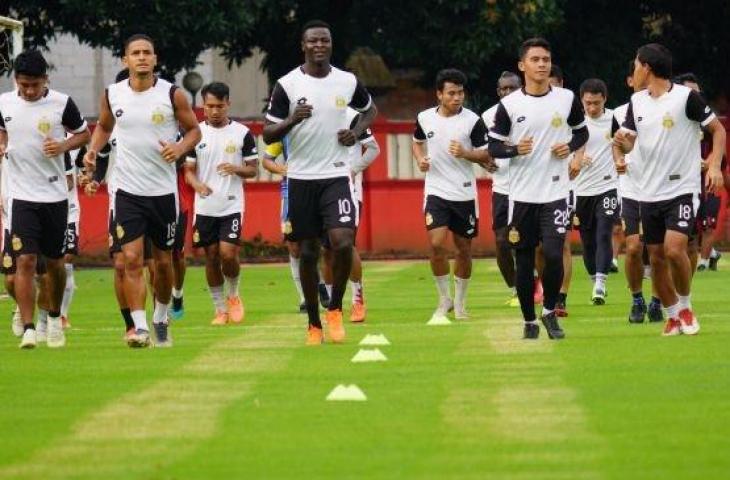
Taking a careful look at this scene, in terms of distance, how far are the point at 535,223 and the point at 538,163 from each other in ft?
1.43

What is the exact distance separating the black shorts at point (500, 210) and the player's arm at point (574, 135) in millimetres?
4085

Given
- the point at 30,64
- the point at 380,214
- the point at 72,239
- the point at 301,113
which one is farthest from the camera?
the point at 380,214

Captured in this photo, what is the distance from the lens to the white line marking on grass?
9680 millimetres

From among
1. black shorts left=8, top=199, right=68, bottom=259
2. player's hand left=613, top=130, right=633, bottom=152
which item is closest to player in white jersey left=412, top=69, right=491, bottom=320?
player's hand left=613, top=130, right=633, bottom=152

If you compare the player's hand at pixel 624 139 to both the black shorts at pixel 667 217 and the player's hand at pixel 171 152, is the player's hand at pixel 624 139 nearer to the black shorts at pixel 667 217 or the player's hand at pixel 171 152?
the black shorts at pixel 667 217

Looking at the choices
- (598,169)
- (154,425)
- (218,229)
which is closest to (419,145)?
(218,229)

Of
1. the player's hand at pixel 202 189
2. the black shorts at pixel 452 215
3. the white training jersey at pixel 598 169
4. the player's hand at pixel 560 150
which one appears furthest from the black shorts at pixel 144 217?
the white training jersey at pixel 598 169

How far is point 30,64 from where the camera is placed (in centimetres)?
1633

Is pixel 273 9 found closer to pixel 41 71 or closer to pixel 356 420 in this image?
pixel 41 71

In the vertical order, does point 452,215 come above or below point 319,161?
below

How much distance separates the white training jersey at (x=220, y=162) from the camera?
67.2 ft

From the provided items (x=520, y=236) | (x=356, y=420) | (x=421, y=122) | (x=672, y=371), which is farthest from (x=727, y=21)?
(x=356, y=420)

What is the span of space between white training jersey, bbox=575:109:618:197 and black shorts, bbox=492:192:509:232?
191 centimetres

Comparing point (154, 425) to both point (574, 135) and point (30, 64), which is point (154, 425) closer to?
point (30, 64)
